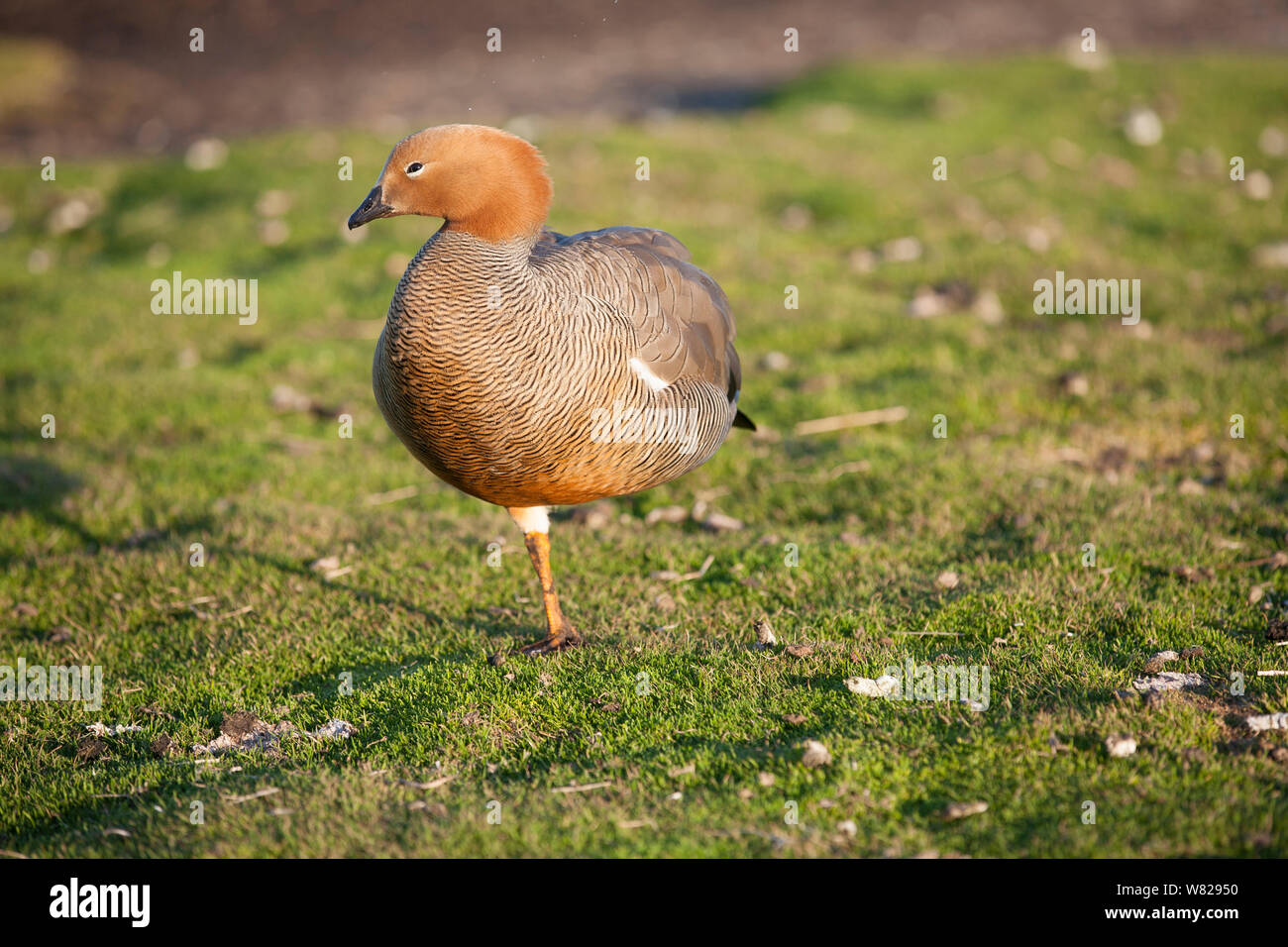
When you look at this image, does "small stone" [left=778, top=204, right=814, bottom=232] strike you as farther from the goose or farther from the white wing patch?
the white wing patch

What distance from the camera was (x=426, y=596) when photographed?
6117 mm

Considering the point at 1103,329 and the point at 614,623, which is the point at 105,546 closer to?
the point at 614,623

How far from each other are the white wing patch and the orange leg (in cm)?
99

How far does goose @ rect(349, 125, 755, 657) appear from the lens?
4531 millimetres

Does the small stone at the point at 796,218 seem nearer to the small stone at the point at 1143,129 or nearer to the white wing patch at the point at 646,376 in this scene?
the small stone at the point at 1143,129

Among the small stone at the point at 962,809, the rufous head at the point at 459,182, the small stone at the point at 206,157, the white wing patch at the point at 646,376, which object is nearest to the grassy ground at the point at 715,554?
the small stone at the point at 962,809

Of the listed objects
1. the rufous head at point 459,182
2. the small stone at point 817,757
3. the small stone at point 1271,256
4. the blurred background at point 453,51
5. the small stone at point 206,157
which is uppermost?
the blurred background at point 453,51

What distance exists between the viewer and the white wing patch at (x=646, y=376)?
5.05 m

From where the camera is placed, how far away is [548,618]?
17.9ft

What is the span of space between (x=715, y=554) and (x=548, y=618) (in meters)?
1.33

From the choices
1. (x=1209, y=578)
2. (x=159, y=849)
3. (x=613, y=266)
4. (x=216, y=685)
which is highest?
(x=613, y=266)

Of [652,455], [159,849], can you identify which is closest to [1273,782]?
[652,455]

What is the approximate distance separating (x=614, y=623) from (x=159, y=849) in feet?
7.74

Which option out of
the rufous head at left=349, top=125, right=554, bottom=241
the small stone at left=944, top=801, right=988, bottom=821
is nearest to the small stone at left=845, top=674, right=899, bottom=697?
the small stone at left=944, top=801, right=988, bottom=821
